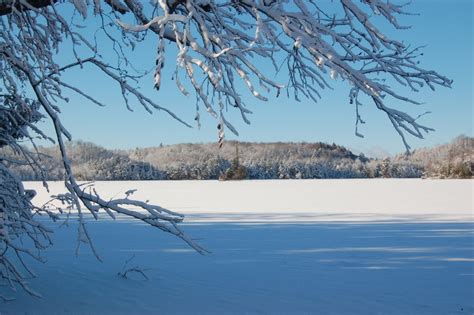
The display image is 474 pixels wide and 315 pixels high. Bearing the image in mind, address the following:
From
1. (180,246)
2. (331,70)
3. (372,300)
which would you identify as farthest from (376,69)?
(180,246)

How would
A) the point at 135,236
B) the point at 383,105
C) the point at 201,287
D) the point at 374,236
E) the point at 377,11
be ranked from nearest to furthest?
the point at 383,105
the point at 377,11
the point at 201,287
the point at 374,236
the point at 135,236

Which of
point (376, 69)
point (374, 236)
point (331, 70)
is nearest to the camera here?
point (331, 70)

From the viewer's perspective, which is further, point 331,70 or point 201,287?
point 201,287

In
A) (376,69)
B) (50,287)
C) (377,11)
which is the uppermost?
(377,11)

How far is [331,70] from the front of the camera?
209 centimetres

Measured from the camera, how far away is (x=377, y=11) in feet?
10.5

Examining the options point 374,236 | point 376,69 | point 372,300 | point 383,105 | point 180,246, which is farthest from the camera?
point 374,236

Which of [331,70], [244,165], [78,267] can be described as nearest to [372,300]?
[331,70]

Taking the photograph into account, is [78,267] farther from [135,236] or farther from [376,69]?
[376,69]

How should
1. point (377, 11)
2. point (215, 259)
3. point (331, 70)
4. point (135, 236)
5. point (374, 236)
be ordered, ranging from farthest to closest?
point (135, 236) → point (374, 236) → point (215, 259) → point (377, 11) → point (331, 70)

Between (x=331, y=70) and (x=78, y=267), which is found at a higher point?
(x=331, y=70)

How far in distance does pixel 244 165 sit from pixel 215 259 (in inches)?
1129

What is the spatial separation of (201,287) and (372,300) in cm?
136

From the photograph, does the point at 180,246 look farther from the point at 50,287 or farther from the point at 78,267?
the point at 50,287
